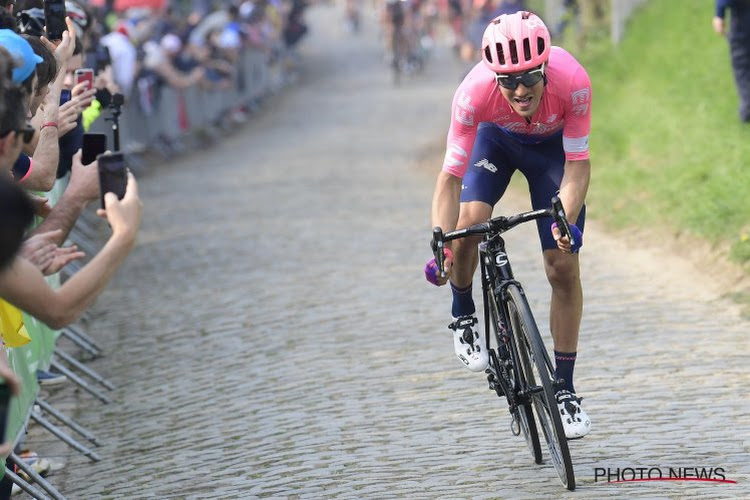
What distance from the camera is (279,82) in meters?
36.4

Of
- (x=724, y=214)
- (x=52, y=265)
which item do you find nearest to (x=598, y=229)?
(x=724, y=214)

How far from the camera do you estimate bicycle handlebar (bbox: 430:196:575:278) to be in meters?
6.27

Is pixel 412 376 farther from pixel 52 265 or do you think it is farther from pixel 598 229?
pixel 598 229

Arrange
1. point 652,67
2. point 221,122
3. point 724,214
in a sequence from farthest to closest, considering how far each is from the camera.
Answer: point 221,122
point 652,67
point 724,214

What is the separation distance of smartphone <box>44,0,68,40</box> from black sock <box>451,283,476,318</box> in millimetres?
2501

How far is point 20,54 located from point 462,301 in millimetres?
2745

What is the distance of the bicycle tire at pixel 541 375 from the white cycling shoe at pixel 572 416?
0.35ft

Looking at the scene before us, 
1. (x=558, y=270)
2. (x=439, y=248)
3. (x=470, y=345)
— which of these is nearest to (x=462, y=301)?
(x=470, y=345)

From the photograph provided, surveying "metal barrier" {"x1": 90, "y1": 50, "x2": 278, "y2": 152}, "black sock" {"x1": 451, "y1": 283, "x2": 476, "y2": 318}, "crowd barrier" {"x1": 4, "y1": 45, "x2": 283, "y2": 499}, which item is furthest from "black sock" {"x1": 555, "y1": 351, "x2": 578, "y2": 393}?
"metal barrier" {"x1": 90, "y1": 50, "x2": 278, "y2": 152}

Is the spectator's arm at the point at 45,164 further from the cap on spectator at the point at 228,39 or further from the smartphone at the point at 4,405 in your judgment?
the cap on spectator at the point at 228,39

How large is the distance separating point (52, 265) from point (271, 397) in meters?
3.98

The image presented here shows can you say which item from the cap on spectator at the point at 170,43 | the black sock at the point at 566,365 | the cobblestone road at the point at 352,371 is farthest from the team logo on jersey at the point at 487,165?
the cap on spectator at the point at 170,43

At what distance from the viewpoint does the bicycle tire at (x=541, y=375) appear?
6.28 meters

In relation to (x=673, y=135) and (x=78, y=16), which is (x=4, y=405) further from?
(x=673, y=135)
